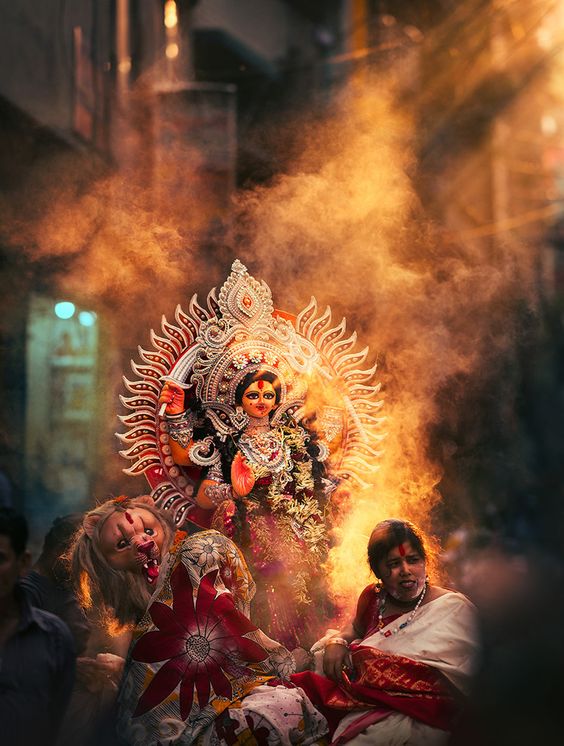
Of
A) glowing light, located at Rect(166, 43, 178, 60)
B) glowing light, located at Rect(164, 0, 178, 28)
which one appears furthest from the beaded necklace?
glowing light, located at Rect(164, 0, 178, 28)

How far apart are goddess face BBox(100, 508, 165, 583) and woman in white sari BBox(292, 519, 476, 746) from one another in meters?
0.78

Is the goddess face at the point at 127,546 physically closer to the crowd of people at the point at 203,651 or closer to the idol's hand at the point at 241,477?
the crowd of people at the point at 203,651

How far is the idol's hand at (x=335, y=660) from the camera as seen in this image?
3.21m

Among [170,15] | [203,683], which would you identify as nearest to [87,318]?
[203,683]

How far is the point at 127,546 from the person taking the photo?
10.6 feet

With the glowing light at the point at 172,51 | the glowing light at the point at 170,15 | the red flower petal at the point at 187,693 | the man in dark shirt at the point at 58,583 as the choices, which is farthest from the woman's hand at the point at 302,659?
the glowing light at the point at 170,15

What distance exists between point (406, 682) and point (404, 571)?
16.7 inches

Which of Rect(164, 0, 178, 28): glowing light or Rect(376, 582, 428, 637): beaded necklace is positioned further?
Rect(164, 0, 178, 28): glowing light

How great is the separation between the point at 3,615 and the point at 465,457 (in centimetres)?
211

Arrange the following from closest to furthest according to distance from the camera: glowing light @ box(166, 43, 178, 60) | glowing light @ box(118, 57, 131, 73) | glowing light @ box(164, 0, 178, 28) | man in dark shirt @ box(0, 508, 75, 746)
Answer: man in dark shirt @ box(0, 508, 75, 746)
glowing light @ box(118, 57, 131, 73)
glowing light @ box(166, 43, 178, 60)
glowing light @ box(164, 0, 178, 28)

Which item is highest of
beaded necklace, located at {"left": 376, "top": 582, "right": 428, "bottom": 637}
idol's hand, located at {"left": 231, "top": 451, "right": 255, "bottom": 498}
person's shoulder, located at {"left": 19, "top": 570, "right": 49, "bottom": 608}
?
idol's hand, located at {"left": 231, "top": 451, "right": 255, "bottom": 498}

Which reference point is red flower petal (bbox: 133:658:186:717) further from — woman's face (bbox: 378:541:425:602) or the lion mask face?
woman's face (bbox: 378:541:425:602)

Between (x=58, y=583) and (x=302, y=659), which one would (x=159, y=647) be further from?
(x=302, y=659)

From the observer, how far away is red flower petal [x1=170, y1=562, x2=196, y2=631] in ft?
10.2
